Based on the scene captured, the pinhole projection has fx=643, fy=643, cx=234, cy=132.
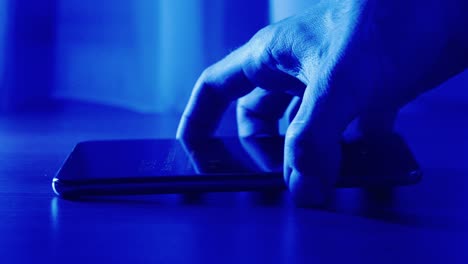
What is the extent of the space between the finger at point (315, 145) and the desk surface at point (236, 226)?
0.06ft

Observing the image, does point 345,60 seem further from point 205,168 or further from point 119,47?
point 119,47

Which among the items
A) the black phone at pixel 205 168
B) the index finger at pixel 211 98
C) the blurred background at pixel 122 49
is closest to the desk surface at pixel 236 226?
the black phone at pixel 205 168

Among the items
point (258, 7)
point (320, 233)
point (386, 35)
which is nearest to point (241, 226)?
point (320, 233)

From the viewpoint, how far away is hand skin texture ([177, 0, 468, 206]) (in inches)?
19.5

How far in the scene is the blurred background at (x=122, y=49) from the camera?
41.7 inches

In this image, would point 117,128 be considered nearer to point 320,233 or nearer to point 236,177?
point 236,177

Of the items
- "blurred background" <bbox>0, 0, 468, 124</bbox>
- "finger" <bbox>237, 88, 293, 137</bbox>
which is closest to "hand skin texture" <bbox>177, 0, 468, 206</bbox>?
"finger" <bbox>237, 88, 293, 137</bbox>

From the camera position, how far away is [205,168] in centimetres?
57

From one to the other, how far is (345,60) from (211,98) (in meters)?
0.28

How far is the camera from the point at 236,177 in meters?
0.54

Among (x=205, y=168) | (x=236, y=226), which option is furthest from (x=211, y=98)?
(x=236, y=226)

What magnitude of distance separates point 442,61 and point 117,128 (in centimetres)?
51

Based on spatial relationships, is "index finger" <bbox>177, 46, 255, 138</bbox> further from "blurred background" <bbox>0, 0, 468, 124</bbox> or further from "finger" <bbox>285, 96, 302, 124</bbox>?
"blurred background" <bbox>0, 0, 468, 124</bbox>

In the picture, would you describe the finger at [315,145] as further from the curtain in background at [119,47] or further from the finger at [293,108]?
the curtain in background at [119,47]
